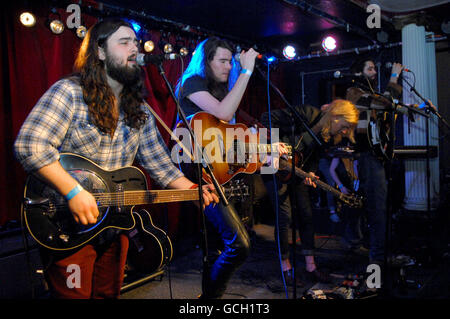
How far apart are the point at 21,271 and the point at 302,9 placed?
509 cm

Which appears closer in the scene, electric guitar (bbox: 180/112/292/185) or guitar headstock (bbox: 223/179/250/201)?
guitar headstock (bbox: 223/179/250/201)

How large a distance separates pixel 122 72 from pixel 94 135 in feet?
1.32

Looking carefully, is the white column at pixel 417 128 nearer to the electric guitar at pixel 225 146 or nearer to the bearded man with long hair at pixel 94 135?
the electric guitar at pixel 225 146

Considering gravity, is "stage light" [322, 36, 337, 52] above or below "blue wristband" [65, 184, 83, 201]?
above

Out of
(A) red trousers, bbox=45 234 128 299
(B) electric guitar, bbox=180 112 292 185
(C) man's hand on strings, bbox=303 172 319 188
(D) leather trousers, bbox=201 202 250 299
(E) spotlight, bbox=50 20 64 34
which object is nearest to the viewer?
(A) red trousers, bbox=45 234 128 299

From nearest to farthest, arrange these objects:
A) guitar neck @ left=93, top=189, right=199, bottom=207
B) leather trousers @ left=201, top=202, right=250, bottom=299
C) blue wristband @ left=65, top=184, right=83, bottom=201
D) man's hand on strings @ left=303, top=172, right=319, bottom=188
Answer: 1. blue wristband @ left=65, top=184, right=83, bottom=201
2. guitar neck @ left=93, top=189, right=199, bottom=207
3. leather trousers @ left=201, top=202, right=250, bottom=299
4. man's hand on strings @ left=303, top=172, right=319, bottom=188

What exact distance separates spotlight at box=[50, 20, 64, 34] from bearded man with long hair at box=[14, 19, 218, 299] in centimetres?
219

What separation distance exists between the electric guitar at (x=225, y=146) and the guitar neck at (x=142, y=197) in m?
0.29

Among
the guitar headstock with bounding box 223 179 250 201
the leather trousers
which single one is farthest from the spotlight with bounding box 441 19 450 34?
the leather trousers

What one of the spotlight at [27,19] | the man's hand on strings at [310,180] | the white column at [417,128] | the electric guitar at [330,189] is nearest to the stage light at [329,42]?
the white column at [417,128]

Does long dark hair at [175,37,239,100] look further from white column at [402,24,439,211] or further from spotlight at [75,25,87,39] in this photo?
white column at [402,24,439,211]

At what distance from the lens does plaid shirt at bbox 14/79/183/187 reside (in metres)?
1.76

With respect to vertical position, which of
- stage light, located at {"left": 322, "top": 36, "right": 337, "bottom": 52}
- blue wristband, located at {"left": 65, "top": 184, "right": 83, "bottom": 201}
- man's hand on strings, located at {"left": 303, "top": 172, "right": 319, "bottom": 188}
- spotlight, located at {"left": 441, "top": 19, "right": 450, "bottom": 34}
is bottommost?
man's hand on strings, located at {"left": 303, "top": 172, "right": 319, "bottom": 188}
